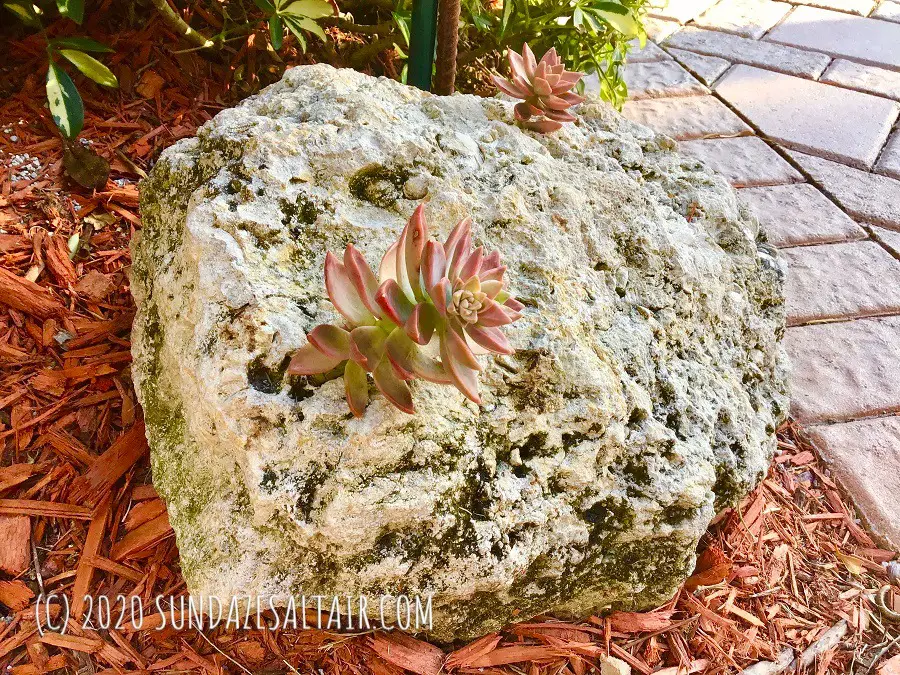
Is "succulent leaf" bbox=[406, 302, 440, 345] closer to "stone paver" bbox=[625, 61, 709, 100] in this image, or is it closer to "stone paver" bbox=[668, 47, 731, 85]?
"stone paver" bbox=[625, 61, 709, 100]

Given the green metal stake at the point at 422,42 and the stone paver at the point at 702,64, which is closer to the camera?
the green metal stake at the point at 422,42

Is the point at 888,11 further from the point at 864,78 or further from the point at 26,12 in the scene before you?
the point at 26,12

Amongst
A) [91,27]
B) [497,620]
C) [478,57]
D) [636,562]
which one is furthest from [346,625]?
[478,57]

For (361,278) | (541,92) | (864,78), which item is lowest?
(864,78)

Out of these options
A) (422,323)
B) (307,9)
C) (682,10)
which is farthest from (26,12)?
(682,10)

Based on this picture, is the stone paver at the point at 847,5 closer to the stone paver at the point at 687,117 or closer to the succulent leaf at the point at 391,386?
the stone paver at the point at 687,117

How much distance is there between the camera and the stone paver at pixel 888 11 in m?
4.26

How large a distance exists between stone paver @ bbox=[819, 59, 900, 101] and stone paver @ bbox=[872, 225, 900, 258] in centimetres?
117

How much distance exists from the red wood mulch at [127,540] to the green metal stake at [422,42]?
90 centimetres

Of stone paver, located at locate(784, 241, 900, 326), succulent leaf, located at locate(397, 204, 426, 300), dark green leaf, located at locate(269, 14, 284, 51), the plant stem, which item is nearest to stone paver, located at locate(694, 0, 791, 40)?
stone paver, located at locate(784, 241, 900, 326)

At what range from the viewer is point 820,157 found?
318 cm

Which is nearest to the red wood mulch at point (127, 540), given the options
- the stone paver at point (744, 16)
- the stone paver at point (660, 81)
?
the stone paver at point (660, 81)

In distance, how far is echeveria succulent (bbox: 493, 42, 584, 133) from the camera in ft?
5.64

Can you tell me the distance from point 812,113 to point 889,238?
967 mm
